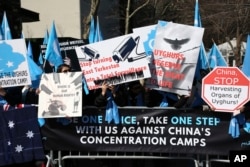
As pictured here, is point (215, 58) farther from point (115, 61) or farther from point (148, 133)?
point (115, 61)

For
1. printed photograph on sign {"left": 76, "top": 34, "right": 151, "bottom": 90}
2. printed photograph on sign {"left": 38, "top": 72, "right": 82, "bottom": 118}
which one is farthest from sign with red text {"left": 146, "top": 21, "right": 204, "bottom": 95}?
printed photograph on sign {"left": 38, "top": 72, "right": 82, "bottom": 118}

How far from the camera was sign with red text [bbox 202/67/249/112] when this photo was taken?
7.18m

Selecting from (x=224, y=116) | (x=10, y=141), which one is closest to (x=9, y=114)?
(x=10, y=141)

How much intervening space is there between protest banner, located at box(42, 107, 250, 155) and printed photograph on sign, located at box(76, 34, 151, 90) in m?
0.49

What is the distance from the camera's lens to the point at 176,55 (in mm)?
7445

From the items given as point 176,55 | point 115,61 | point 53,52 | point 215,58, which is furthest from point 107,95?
point 215,58

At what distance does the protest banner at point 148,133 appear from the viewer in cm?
748

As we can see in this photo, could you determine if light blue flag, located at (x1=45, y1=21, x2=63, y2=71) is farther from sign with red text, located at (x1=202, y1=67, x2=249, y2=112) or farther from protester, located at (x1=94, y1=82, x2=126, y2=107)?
sign with red text, located at (x1=202, y1=67, x2=249, y2=112)

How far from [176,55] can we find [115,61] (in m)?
0.91

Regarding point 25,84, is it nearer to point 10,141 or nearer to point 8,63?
point 8,63

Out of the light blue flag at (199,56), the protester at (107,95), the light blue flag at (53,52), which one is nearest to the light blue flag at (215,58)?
the light blue flag at (199,56)

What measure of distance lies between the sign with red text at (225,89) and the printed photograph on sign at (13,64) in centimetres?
268

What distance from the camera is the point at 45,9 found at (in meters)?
27.2

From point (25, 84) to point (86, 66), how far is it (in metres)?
0.96
